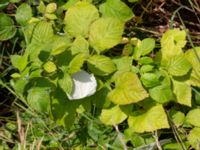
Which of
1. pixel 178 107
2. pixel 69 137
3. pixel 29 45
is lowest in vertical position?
pixel 69 137

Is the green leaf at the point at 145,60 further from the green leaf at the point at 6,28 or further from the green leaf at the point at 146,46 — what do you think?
the green leaf at the point at 6,28

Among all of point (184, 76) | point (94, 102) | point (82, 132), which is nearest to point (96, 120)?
point (82, 132)

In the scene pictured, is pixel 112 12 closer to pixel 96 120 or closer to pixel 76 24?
pixel 76 24

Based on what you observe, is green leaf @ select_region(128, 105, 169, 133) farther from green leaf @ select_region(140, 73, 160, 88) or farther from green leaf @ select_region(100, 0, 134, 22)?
green leaf @ select_region(100, 0, 134, 22)

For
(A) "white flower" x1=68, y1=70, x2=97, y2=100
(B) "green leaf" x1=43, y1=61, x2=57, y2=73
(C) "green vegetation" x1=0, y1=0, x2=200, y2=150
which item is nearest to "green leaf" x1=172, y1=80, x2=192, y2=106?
(C) "green vegetation" x1=0, y1=0, x2=200, y2=150

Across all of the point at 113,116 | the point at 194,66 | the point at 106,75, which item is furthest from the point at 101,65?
the point at 194,66

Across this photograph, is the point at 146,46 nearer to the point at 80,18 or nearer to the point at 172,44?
the point at 172,44
